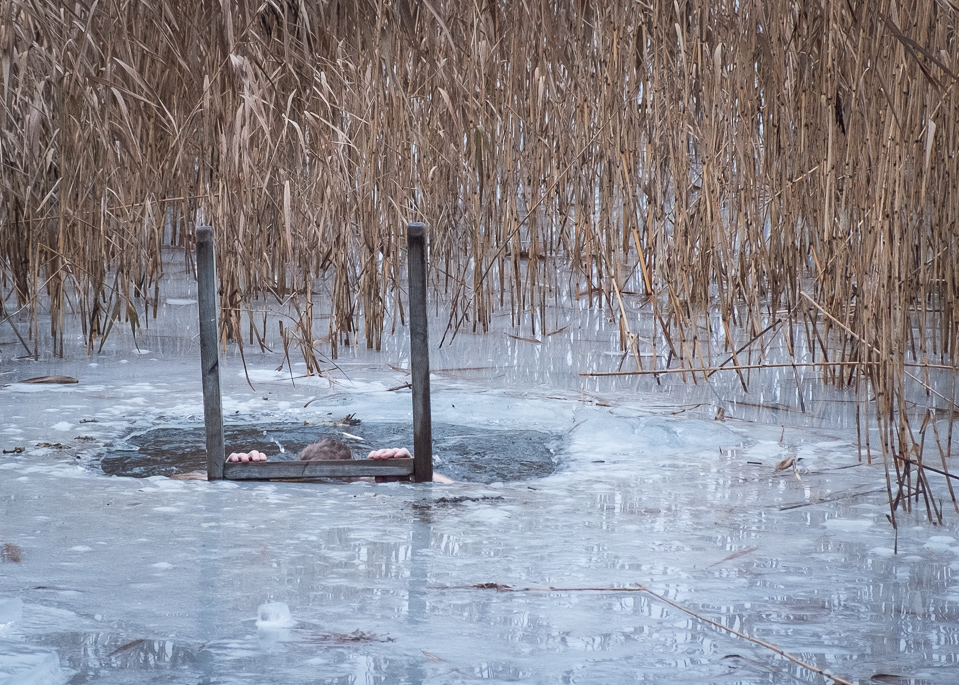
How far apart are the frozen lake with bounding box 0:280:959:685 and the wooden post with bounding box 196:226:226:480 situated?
66 millimetres

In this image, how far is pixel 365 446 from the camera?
215 centimetres

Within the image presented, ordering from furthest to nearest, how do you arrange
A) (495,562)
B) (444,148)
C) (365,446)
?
(444,148), (365,446), (495,562)

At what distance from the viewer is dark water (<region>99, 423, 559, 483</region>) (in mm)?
1980

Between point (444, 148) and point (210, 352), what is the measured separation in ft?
4.32

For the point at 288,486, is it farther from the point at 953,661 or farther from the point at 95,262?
the point at 95,262

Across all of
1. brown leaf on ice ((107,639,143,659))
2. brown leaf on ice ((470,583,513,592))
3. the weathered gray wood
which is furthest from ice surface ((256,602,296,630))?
the weathered gray wood

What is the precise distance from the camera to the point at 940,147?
7.14 feet

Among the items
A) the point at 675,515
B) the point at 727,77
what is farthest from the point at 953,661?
the point at 727,77

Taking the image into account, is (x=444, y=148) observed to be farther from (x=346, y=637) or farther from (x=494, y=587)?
(x=346, y=637)

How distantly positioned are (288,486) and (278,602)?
531 mm

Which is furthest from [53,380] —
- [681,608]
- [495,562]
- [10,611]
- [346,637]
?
[681,608]

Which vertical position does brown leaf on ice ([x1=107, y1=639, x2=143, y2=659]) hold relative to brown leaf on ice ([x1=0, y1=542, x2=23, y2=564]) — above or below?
below

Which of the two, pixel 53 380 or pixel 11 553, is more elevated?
pixel 53 380

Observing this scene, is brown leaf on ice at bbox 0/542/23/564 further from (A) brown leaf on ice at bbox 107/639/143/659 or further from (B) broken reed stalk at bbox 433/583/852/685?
(B) broken reed stalk at bbox 433/583/852/685
